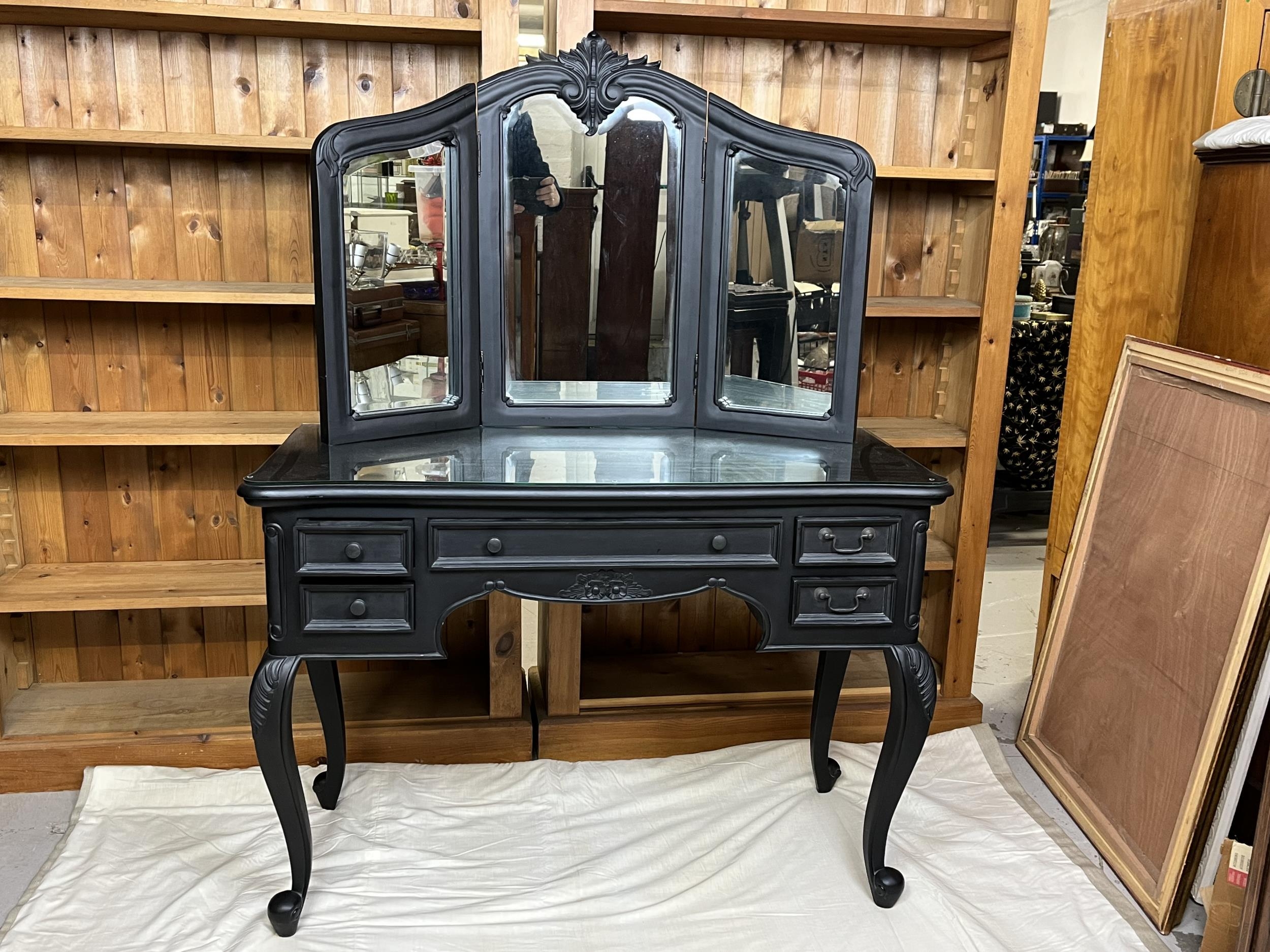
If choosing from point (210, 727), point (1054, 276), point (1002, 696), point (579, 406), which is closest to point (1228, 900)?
point (1002, 696)

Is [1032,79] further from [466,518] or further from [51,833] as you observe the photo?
[51,833]

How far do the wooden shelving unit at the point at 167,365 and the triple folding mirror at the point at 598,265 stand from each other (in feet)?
0.97

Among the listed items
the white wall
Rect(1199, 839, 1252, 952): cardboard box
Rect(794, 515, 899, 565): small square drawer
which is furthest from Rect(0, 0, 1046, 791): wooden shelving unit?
the white wall

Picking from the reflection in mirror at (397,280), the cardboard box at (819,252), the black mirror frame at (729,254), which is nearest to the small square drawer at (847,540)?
the black mirror frame at (729,254)

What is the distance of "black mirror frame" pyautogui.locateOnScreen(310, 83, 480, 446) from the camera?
2113 millimetres

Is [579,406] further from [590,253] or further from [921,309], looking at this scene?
[921,309]

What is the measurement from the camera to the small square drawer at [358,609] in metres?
1.97

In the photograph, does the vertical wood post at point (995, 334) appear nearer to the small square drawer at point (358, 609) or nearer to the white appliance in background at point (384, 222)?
the white appliance in background at point (384, 222)

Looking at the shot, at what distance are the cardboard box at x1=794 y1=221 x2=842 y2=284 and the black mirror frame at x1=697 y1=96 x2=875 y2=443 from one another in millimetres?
15

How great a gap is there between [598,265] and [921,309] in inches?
35.2

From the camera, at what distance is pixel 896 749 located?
2.18 m

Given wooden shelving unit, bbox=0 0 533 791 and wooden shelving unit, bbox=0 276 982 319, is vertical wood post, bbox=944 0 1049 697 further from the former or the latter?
wooden shelving unit, bbox=0 0 533 791

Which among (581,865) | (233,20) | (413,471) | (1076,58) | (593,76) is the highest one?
(1076,58)

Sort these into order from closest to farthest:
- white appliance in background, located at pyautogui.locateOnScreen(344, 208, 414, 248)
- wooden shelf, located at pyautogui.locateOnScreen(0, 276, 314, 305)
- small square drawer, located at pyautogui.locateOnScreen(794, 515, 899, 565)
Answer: small square drawer, located at pyautogui.locateOnScreen(794, 515, 899, 565), white appliance in background, located at pyautogui.locateOnScreen(344, 208, 414, 248), wooden shelf, located at pyautogui.locateOnScreen(0, 276, 314, 305)
